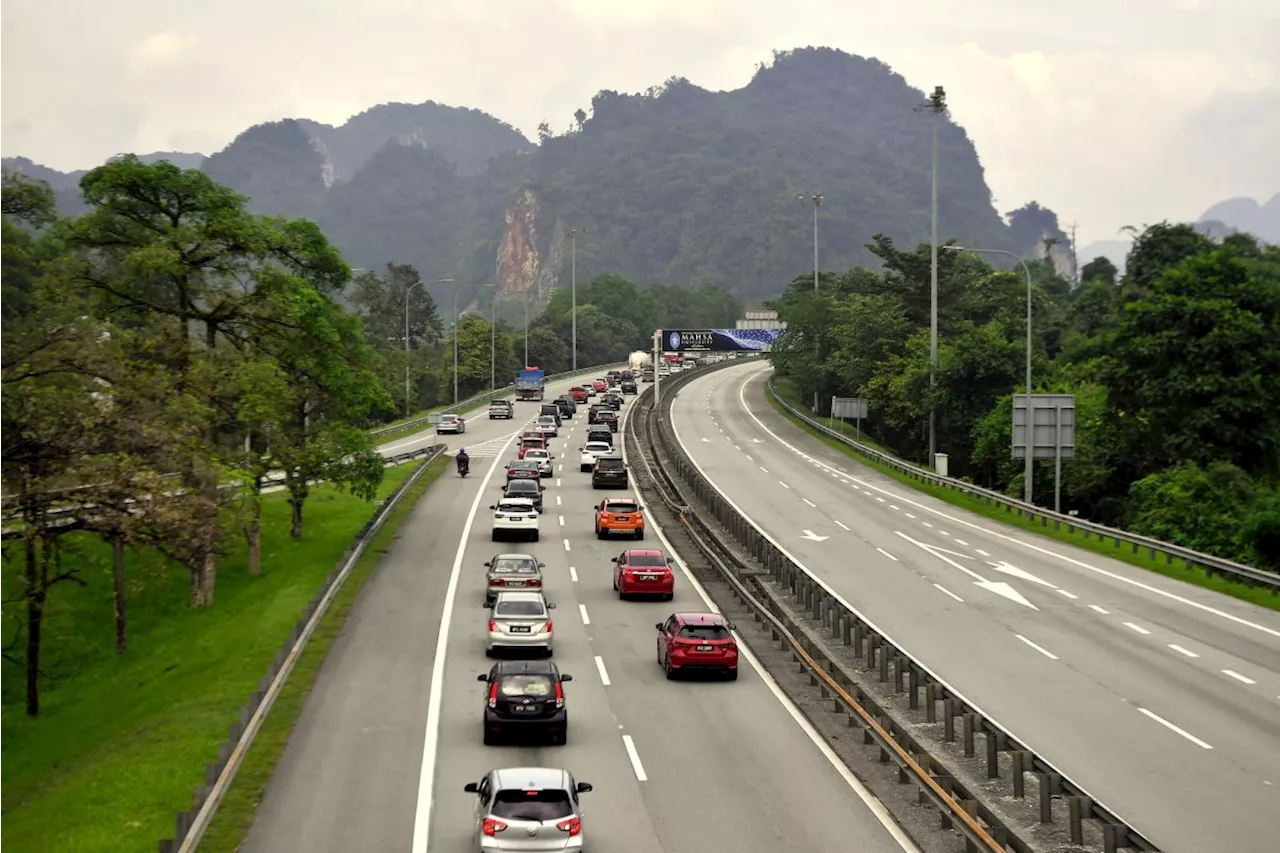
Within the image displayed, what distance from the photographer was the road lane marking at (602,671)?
30547 millimetres

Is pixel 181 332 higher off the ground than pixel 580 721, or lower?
higher

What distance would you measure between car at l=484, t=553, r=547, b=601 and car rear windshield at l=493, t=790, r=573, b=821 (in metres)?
20.4

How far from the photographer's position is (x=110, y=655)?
44688 millimetres

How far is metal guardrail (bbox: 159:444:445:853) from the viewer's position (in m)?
19.1

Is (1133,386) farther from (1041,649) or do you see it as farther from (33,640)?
(33,640)

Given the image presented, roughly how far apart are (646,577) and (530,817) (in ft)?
72.4

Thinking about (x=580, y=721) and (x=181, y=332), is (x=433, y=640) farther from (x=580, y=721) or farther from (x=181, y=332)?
(x=181, y=332)

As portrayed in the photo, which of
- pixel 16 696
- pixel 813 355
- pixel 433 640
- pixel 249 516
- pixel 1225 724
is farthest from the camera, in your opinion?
pixel 813 355

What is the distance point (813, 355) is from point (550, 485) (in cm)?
4513

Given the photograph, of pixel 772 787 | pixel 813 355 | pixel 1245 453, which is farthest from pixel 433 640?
pixel 813 355

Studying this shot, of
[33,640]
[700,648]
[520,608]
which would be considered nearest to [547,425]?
[33,640]

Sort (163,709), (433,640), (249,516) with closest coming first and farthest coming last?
(163,709) → (433,640) → (249,516)

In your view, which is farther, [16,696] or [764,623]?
[16,696]

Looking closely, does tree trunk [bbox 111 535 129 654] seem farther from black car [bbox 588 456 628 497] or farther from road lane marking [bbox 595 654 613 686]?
black car [bbox 588 456 628 497]
